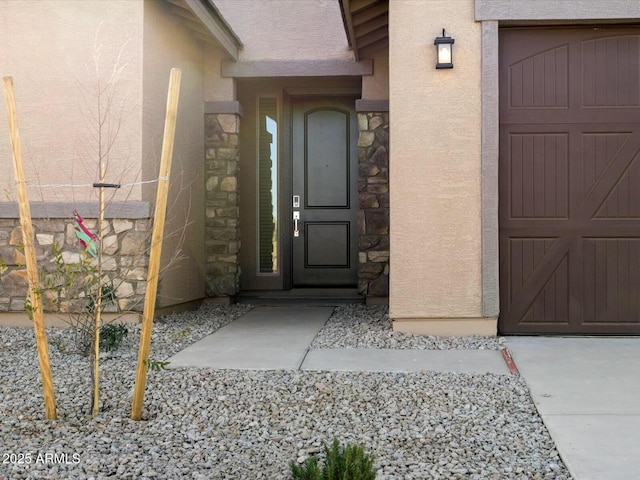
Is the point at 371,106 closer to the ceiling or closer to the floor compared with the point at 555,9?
closer to the floor

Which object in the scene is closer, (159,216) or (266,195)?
(159,216)

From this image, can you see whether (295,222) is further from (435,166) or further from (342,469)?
(342,469)

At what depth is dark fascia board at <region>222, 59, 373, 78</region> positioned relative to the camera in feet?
23.7

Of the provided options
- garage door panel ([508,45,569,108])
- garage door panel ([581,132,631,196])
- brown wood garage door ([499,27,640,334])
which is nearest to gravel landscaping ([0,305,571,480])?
brown wood garage door ([499,27,640,334])

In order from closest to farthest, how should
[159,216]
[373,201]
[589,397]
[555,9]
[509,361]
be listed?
1. [159,216]
2. [589,397]
3. [509,361]
4. [555,9]
5. [373,201]

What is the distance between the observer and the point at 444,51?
5.14 meters

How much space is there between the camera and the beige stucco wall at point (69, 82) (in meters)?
5.77

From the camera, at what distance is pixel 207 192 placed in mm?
7438

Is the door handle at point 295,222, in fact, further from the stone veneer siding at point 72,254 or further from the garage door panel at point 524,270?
the garage door panel at point 524,270

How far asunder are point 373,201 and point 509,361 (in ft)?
10.3

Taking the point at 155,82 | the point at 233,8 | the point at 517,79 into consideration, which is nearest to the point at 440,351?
the point at 517,79

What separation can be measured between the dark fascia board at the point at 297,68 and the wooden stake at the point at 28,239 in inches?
176

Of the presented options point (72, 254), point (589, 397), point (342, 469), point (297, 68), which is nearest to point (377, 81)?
point (297, 68)

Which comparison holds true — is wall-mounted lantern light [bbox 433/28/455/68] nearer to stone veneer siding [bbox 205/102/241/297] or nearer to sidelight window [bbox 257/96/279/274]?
stone veneer siding [bbox 205/102/241/297]
